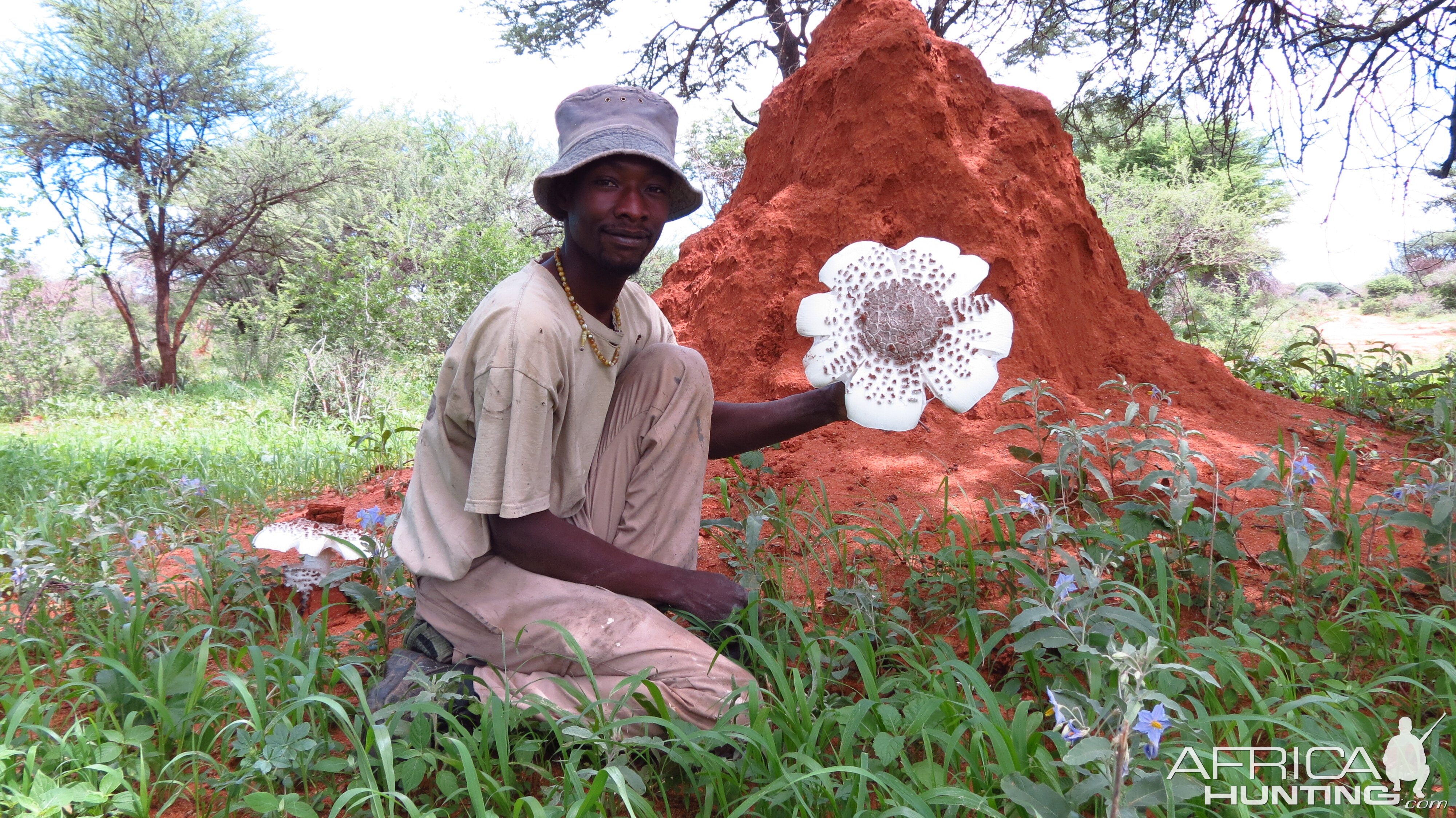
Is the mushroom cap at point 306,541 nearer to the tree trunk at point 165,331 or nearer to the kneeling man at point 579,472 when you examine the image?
the kneeling man at point 579,472

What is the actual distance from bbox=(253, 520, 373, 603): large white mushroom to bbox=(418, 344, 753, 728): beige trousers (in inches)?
23.9

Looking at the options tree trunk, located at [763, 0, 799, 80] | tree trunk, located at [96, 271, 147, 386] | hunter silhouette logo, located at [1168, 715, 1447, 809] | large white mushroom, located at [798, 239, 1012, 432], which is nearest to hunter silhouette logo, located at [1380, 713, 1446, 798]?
hunter silhouette logo, located at [1168, 715, 1447, 809]

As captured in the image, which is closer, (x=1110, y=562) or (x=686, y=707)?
(x=686, y=707)

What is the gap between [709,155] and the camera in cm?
1595

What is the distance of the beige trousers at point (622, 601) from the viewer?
62.9 inches

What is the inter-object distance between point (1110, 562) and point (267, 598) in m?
2.23

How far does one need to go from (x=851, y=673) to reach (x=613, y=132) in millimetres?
1314

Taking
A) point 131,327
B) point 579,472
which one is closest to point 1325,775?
point 579,472

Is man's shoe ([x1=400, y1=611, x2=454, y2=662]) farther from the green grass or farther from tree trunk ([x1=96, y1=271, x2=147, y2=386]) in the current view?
tree trunk ([x1=96, y1=271, x2=147, y2=386])

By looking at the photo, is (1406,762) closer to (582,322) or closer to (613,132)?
(582,322)

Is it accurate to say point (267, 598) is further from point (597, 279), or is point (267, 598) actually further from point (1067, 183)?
point (1067, 183)

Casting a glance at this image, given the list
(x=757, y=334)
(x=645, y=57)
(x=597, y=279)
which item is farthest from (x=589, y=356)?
(x=645, y=57)

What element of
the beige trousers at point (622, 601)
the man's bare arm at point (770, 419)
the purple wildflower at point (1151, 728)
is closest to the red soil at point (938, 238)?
the man's bare arm at point (770, 419)

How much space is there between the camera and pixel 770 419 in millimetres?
2029
